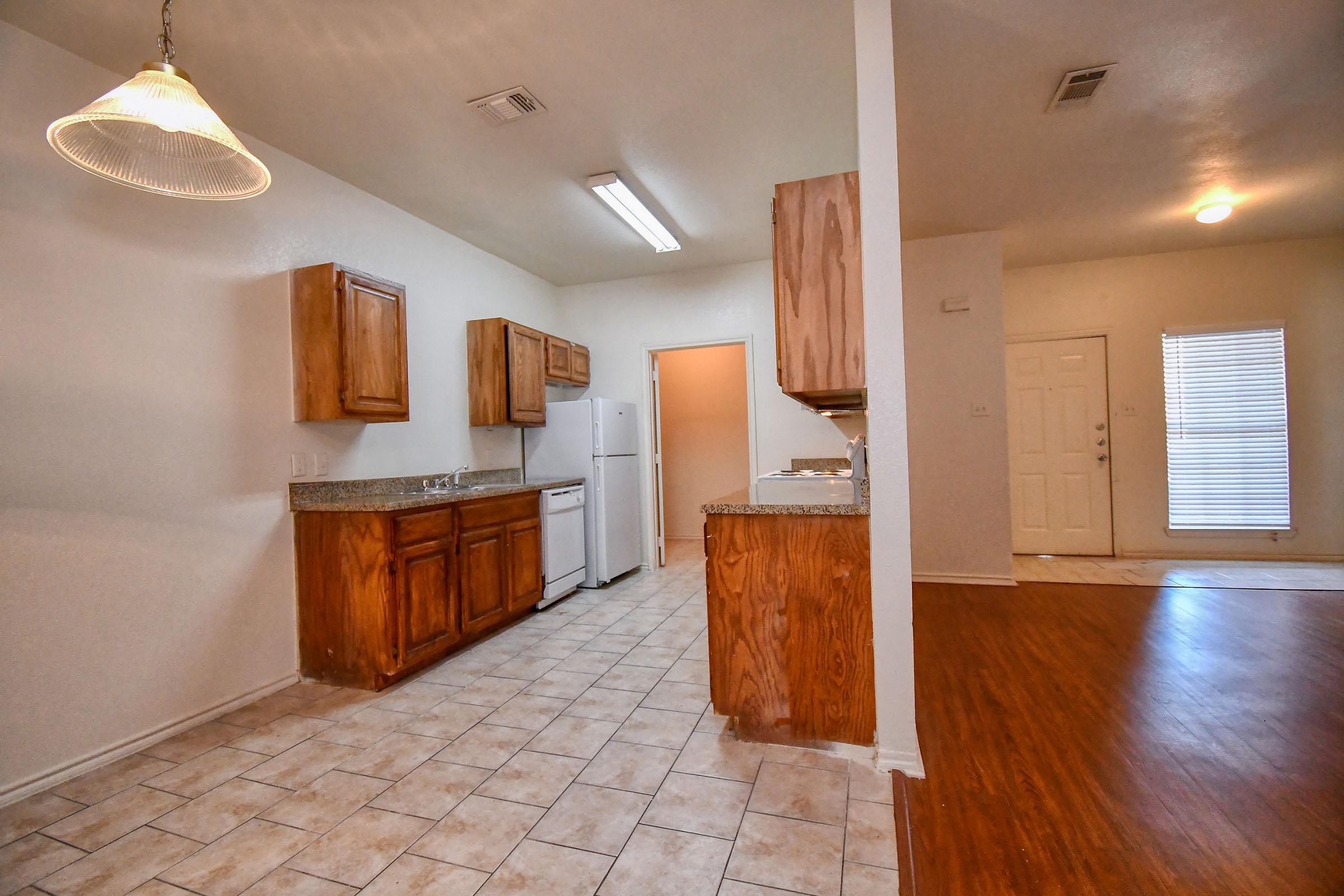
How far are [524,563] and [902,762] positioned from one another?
8.37 feet

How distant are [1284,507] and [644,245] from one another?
5.73 m

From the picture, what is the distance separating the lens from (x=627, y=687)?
2607mm

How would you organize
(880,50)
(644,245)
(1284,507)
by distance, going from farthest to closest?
1. (1284,507)
2. (644,245)
3. (880,50)

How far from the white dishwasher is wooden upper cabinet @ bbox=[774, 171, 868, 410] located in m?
2.35

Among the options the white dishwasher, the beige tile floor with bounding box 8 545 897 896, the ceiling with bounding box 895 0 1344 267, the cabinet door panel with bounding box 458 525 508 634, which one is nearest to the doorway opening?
the white dishwasher

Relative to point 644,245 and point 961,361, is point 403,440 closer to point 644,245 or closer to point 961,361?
point 644,245

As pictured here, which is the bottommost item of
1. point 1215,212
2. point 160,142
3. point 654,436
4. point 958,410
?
point 654,436

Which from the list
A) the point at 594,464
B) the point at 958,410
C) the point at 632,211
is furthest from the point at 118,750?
the point at 958,410

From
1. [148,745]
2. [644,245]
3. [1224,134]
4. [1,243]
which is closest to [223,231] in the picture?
[1,243]

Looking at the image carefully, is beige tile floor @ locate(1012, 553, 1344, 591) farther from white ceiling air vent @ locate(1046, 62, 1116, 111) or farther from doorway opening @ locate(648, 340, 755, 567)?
white ceiling air vent @ locate(1046, 62, 1116, 111)

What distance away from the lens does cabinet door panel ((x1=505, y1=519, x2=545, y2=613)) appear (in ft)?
11.7

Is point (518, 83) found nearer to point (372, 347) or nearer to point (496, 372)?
point (372, 347)

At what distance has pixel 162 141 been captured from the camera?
1532 millimetres

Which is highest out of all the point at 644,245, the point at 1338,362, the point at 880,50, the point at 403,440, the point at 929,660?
the point at 644,245
